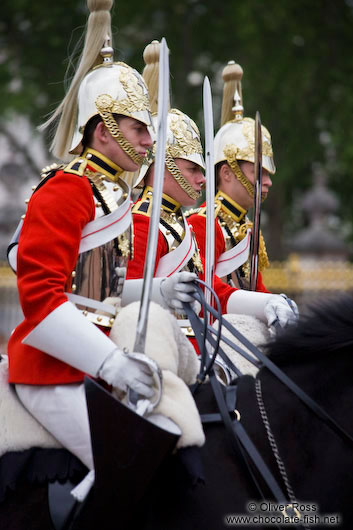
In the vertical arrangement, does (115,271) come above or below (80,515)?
above

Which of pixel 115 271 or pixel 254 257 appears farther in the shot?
pixel 254 257

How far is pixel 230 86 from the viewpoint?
5.58 meters

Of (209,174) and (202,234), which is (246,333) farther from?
(202,234)

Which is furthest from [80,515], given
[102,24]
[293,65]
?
[293,65]

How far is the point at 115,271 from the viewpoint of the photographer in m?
3.29

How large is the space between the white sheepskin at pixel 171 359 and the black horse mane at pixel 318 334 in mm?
323

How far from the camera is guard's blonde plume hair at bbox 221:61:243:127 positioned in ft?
18.2

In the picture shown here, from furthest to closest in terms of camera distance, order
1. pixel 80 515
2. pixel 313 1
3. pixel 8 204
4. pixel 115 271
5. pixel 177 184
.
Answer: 1. pixel 8 204
2. pixel 313 1
3. pixel 177 184
4. pixel 115 271
5. pixel 80 515

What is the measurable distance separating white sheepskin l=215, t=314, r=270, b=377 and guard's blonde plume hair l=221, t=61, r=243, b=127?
1950 millimetres

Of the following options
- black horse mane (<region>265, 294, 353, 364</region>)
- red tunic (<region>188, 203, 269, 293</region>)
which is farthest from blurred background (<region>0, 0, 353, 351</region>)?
black horse mane (<region>265, 294, 353, 364</region>)

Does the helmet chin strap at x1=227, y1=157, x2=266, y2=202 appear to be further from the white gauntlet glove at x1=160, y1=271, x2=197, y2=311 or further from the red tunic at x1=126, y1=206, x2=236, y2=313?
the white gauntlet glove at x1=160, y1=271, x2=197, y2=311

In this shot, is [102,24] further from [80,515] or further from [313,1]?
[313,1]

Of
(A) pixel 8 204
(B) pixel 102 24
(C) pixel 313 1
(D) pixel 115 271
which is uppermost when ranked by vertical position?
(C) pixel 313 1

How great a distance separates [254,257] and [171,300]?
1.28 m
